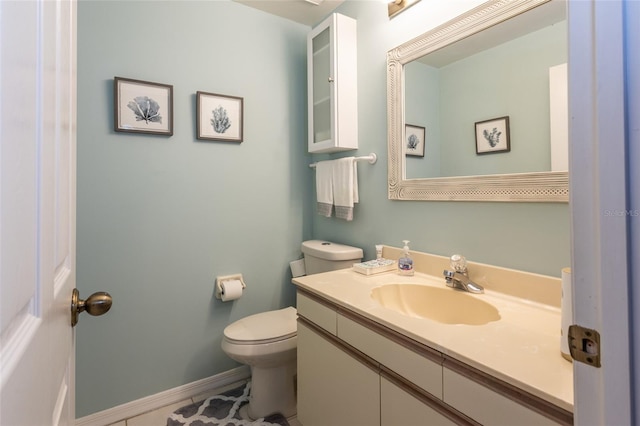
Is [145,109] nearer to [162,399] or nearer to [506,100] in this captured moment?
[162,399]

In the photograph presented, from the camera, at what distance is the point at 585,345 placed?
419 mm

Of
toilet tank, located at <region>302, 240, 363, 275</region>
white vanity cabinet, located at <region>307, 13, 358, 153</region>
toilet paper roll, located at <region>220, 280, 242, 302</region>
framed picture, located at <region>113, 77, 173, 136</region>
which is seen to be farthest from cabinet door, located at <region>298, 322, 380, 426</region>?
framed picture, located at <region>113, 77, 173, 136</region>

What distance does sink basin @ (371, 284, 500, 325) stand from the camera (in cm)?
112

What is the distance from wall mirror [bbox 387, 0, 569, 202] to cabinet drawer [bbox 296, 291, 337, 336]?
68 cm

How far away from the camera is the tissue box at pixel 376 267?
1.41 meters

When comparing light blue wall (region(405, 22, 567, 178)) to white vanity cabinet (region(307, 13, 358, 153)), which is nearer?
light blue wall (region(405, 22, 567, 178))

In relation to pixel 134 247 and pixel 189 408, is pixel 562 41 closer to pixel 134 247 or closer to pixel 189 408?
pixel 134 247

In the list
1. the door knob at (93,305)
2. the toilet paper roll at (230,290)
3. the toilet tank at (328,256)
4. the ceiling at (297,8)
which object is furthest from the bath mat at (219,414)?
the ceiling at (297,8)

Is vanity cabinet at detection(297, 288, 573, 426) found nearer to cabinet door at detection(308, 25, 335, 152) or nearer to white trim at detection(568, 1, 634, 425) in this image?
white trim at detection(568, 1, 634, 425)

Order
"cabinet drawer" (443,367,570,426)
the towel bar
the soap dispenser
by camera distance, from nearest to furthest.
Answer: "cabinet drawer" (443,367,570,426)
the soap dispenser
the towel bar

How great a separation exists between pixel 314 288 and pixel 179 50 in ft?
4.91

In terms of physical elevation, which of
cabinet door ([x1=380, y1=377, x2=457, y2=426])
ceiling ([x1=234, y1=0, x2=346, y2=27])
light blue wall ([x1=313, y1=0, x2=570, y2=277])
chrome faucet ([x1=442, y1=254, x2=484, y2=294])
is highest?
ceiling ([x1=234, y1=0, x2=346, y2=27])

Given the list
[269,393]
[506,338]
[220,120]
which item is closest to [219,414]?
[269,393]

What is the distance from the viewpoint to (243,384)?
1.88 meters
